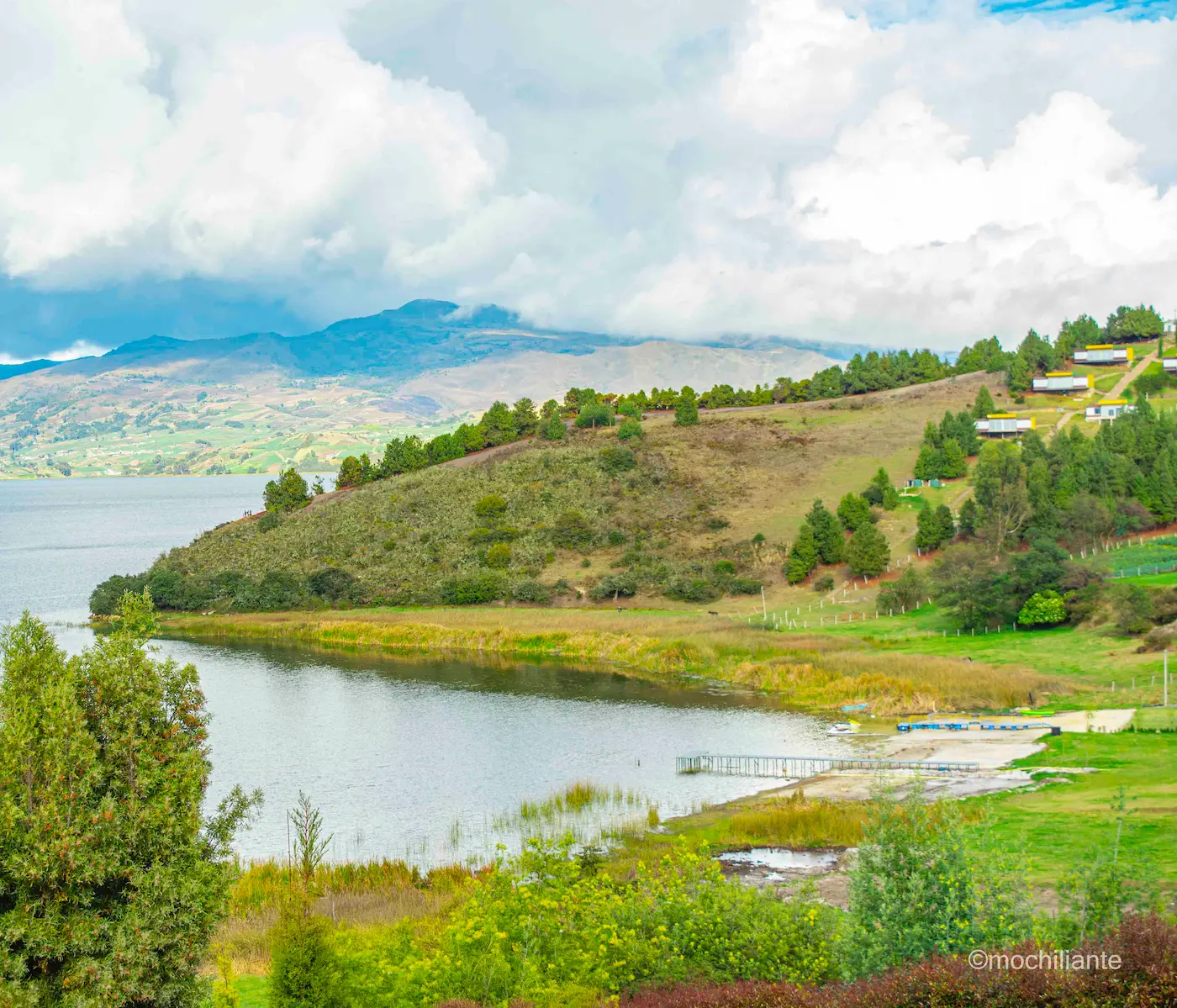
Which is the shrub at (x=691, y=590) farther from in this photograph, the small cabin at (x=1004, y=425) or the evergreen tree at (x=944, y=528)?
the small cabin at (x=1004, y=425)

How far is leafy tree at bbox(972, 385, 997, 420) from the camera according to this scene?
113m

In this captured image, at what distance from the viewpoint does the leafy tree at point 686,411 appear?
119 meters

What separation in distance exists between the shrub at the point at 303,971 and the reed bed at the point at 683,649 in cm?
3882

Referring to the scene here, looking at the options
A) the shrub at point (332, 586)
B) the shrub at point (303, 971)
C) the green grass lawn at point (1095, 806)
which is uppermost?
the shrub at point (332, 586)

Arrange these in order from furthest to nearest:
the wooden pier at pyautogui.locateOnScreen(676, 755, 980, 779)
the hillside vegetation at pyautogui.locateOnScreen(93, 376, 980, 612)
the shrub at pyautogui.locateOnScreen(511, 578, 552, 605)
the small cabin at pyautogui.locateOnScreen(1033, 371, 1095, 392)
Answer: the small cabin at pyautogui.locateOnScreen(1033, 371, 1095, 392) → the hillside vegetation at pyautogui.locateOnScreen(93, 376, 980, 612) → the shrub at pyautogui.locateOnScreen(511, 578, 552, 605) → the wooden pier at pyautogui.locateOnScreen(676, 755, 980, 779)

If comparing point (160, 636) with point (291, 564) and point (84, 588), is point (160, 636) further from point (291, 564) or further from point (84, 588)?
point (84, 588)

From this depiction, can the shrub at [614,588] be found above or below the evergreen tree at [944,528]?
below

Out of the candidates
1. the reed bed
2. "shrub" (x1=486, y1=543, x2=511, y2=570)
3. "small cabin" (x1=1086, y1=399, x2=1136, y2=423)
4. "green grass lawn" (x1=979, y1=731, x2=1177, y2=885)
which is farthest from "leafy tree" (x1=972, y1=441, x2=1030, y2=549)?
"green grass lawn" (x1=979, y1=731, x2=1177, y2=885)

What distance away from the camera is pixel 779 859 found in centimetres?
2927

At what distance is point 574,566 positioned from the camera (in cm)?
8844

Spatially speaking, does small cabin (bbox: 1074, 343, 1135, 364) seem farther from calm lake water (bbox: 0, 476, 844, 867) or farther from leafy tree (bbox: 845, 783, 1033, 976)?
leafy tree (bbox: 845, 783, 1033, 976)

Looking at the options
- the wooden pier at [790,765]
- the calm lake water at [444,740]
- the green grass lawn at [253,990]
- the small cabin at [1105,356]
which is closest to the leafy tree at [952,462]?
the small cabin at [1105,356]

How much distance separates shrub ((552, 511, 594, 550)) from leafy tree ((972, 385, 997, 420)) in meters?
48.5

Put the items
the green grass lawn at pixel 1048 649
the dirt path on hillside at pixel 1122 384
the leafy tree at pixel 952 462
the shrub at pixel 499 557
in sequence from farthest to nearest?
1. the dirt path on hillside at pixel 1122 384
2. the leafy tree at pixel 952 462
3. the shrub at pixel 499 557
4. the green grass lawn at pixel 1048 649
